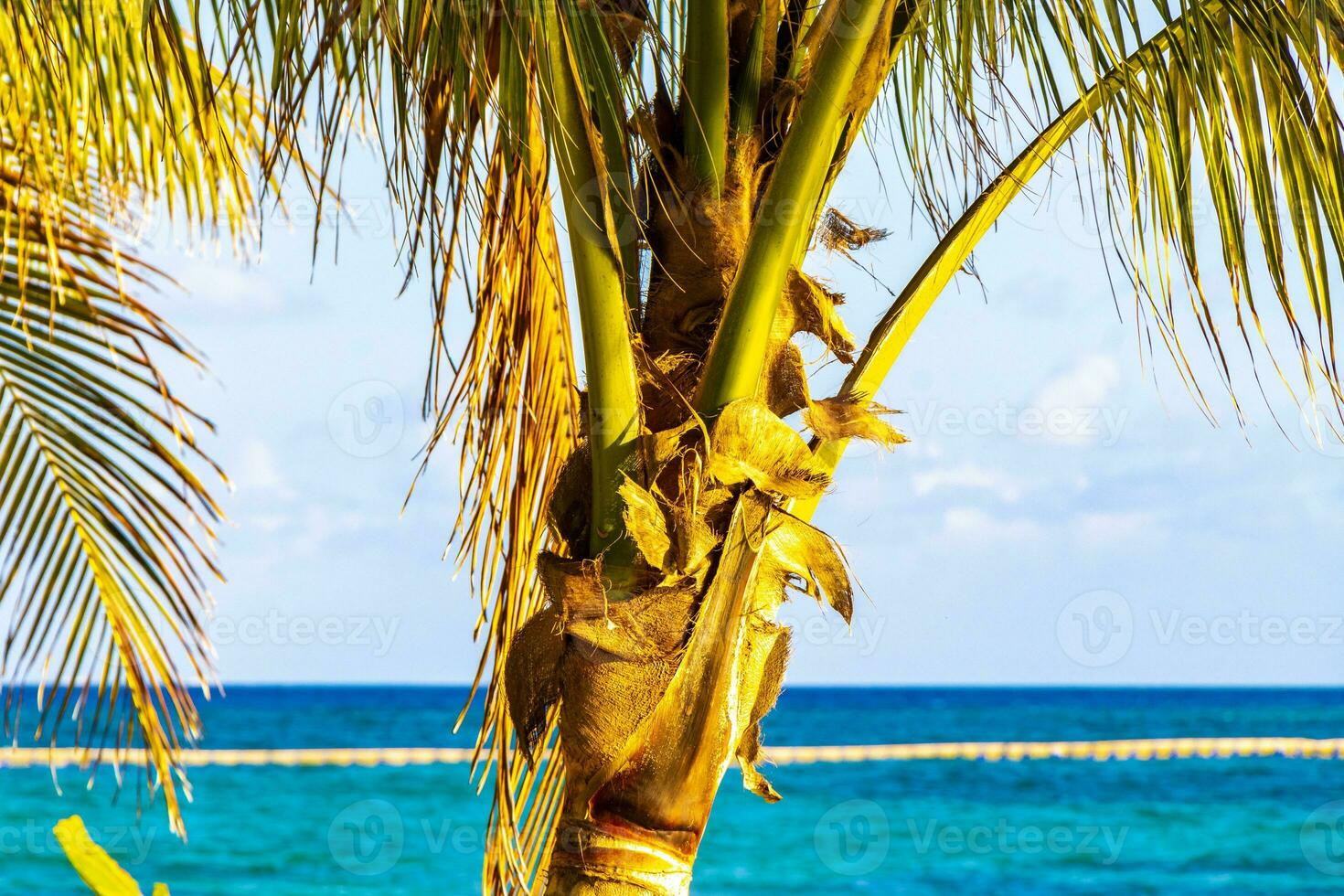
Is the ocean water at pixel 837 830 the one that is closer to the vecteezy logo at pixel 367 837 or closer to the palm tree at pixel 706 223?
the vecteezy logo at pixel 367 837

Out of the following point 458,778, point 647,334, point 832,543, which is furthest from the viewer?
point 458,778

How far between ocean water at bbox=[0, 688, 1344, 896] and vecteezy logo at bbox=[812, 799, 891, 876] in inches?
1.6

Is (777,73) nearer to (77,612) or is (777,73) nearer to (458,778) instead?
(77,612)

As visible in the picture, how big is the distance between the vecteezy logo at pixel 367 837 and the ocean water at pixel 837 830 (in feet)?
0.14

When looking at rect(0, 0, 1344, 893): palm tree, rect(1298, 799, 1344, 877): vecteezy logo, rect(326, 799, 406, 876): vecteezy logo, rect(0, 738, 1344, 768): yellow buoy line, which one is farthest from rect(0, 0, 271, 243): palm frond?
rect(0, 738, 1344, 768): yellow buoy line

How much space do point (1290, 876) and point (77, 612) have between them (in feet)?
43.0

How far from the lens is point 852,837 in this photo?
50.8 ft

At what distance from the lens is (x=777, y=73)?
7.07 feet

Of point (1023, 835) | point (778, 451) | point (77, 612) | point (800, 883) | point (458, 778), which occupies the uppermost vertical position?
point (778, 451)

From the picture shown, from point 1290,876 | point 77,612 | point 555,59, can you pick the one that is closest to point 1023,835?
point 1290,876

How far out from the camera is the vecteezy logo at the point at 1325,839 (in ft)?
45.4

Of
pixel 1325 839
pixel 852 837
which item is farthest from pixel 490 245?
pixel 1325 839

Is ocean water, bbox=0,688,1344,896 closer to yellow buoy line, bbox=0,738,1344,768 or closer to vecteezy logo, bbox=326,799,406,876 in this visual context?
vecteezy logo, bbox=326,799,406,876

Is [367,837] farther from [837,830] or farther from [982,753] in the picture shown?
[982,753]
